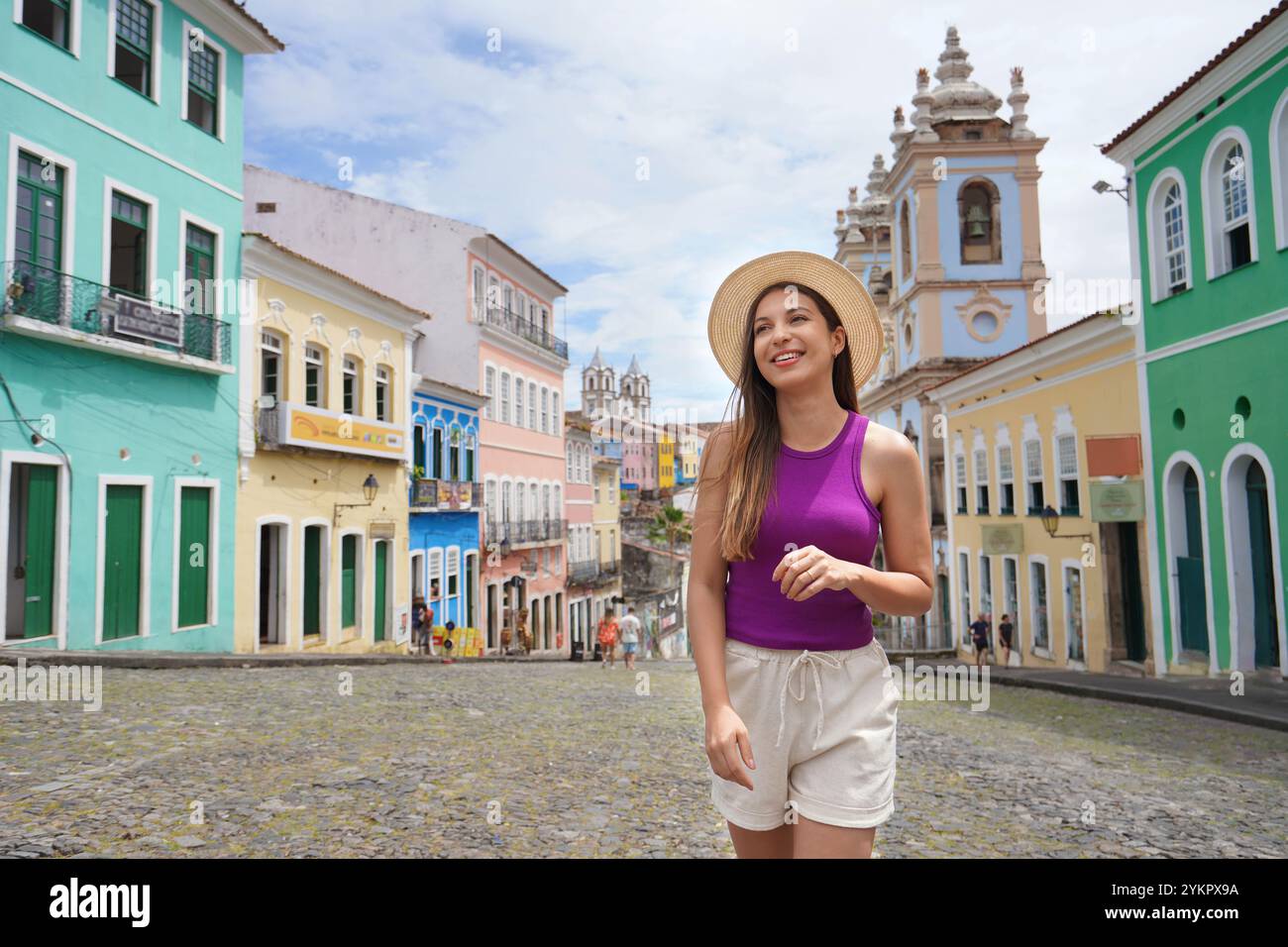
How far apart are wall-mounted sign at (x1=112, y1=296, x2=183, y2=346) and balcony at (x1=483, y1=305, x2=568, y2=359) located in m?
16.1

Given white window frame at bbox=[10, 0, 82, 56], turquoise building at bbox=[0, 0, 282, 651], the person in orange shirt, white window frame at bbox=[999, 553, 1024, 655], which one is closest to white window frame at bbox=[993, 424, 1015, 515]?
white window frame at bbox=[999, 553, 1024, 655]

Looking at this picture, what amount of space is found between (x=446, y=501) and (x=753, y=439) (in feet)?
80.1

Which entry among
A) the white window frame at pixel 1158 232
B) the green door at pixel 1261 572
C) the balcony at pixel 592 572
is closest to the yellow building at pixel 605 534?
the balcony at pixel 592 572

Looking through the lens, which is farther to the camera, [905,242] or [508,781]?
[905,242]

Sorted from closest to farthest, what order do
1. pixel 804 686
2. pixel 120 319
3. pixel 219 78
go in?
pixel 804 686
pixel 120 319
pixel 219 78

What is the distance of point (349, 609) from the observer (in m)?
21.0

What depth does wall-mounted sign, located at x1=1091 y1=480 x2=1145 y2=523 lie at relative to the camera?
51.6 ft

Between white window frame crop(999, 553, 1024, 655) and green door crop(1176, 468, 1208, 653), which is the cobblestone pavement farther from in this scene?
white window frame crop(999, 553, 1024, 655)

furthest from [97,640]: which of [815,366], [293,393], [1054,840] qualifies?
[815,366]

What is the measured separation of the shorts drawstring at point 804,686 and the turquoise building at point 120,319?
493 inches

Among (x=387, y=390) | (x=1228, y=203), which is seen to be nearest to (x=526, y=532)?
(x=387, y=390)

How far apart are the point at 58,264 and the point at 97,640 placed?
531 centimetres

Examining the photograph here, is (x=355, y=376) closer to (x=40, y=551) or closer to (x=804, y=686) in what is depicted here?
(x=40, y=551)

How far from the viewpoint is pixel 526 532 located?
3303cm
